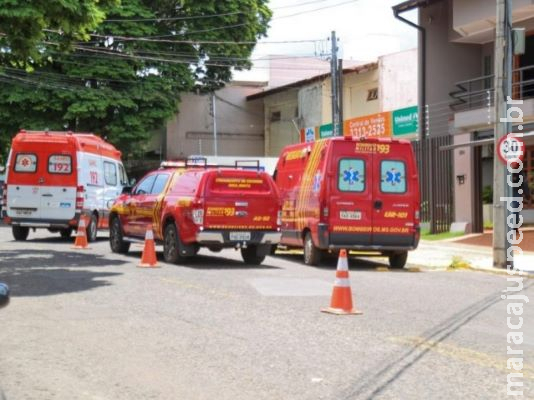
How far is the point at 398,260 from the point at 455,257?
1472 mm

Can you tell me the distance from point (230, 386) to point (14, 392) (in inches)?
62.4

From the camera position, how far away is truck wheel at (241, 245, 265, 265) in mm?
16016

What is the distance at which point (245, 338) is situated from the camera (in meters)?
7.94

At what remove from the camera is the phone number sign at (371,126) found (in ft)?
107

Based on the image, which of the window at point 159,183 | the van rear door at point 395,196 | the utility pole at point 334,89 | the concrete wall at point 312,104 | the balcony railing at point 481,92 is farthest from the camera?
the concrete wall at point 312,104

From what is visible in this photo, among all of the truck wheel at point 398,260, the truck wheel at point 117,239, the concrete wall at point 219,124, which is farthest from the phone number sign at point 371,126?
the truck wheel at point 117,239

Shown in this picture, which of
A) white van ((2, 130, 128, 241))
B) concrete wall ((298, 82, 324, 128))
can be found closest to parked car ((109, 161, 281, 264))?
white van ((2, 130, 128, 241))

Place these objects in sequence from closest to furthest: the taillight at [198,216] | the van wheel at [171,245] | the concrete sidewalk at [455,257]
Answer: the taillight at [198,216] → the van wheel at [171,245] → the concrete sidewalk at [455,257]

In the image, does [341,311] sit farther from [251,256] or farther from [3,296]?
[251,256]

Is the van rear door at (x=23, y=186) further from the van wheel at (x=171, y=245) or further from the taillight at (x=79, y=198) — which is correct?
the van wheel at (x=171, y=245)

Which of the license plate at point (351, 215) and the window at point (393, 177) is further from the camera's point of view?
the window at point (393, 177)

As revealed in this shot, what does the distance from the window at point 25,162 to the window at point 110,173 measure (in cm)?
273

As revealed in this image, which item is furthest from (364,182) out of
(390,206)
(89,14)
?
(89,14)

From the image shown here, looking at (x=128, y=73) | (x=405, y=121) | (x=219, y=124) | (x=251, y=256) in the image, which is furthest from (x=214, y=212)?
(x=219, y=124)
